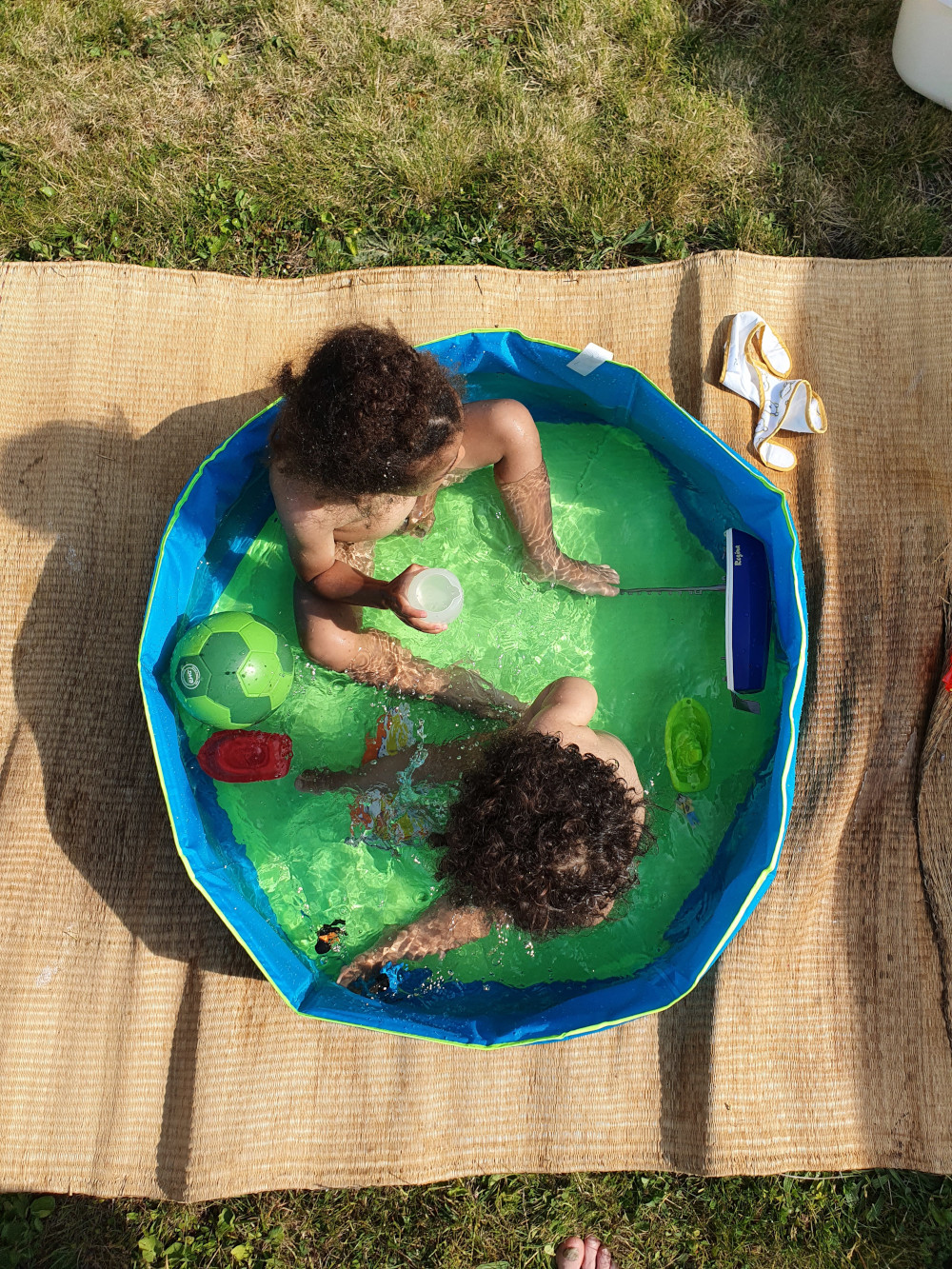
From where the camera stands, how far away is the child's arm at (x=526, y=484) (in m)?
2.34

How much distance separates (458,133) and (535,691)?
1876mm

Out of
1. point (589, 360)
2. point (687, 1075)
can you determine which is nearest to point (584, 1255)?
point (687, 1075)

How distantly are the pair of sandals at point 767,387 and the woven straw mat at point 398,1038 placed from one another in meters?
0.05

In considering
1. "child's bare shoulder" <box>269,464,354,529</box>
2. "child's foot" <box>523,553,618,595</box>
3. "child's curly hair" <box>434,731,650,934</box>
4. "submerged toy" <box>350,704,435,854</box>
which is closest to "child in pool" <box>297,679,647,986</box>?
"child's curly hair" <box>434,731,650,934</box>

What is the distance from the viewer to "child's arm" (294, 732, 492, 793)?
8.02ft

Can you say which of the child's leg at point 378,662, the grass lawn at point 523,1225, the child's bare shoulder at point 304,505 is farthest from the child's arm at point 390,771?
the grass lawn at point 523,1225

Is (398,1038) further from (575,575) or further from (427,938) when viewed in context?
(575,575)

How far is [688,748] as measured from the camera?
2.46 meters

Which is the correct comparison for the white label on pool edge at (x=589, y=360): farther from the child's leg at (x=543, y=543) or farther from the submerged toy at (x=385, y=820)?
the submerged toy at (x=385, y=820)

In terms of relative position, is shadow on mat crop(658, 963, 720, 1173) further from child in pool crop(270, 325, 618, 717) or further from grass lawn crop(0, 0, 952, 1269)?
grass lawn crop(0, 0, 952, 1269)

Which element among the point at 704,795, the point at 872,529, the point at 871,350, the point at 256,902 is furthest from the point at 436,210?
the point at 256,902

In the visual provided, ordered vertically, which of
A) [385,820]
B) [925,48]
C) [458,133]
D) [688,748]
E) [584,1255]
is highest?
[925,48]

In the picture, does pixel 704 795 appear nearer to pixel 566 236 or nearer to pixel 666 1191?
pixel 666 1191

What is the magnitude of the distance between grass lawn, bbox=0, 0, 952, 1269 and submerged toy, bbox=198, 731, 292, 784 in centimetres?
153
